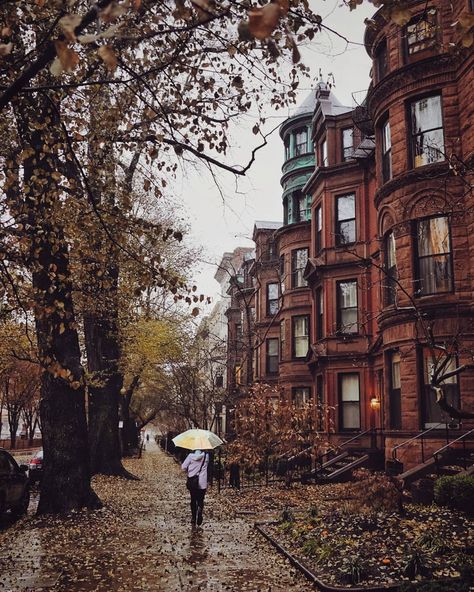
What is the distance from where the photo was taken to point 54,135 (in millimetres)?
10469

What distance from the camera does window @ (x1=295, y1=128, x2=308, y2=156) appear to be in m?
35.3

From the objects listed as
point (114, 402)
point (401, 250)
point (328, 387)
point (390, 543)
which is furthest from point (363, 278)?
point (390, 543)

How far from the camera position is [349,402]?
85.5 ft

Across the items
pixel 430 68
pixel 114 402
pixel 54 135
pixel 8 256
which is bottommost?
pixel 114 402

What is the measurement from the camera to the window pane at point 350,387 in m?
26.0

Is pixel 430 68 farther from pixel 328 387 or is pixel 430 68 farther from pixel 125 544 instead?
pixel 125 544

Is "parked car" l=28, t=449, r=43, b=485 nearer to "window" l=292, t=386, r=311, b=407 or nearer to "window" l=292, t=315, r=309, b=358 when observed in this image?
"window" l=292, t=386, r=311, b=407

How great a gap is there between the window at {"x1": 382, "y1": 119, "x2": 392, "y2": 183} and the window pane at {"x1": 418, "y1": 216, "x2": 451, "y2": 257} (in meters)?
3.05

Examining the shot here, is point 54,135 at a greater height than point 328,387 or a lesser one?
greater

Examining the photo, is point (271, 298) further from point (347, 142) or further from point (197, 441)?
point (197, 441)

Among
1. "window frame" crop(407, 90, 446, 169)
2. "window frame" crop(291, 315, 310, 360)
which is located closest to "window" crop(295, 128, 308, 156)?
"window frame" crop(291, 315, 310, 360)

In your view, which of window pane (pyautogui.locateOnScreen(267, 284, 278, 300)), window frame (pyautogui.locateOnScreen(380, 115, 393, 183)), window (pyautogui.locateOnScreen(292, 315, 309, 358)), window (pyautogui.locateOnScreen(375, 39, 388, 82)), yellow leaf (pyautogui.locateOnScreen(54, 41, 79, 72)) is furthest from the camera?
window pane (pyautogui.locateOnScreen(267, 284, 278, 300))

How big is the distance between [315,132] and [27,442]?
156 feet

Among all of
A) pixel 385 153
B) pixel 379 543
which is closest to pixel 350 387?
pixel 385 153
